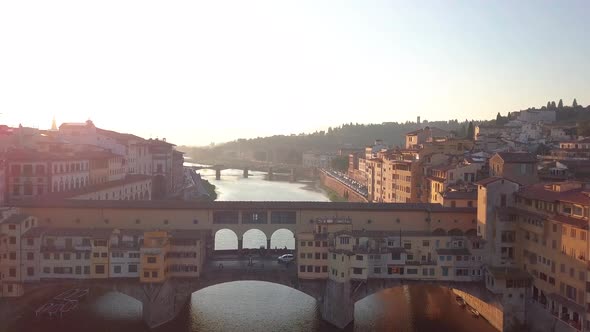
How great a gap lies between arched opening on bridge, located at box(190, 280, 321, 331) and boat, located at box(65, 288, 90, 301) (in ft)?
16.4

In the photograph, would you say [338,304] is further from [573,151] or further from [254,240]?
[573,151]

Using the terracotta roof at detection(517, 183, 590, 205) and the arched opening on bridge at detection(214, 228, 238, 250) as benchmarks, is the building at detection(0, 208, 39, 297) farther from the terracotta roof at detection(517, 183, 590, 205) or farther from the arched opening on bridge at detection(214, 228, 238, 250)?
the terracotta roof at detection(517, 183, 590, 205)

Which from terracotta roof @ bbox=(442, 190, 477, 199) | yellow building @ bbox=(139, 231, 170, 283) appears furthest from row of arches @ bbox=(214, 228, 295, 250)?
yellow building @ bbox=(139, 231, 170, 283)

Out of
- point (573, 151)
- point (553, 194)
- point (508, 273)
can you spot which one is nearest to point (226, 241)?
point (508, 273)

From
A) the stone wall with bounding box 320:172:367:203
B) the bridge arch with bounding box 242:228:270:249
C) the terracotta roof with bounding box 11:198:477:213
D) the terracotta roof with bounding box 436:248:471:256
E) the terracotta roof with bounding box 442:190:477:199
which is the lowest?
the bridge arch with bounding box 242:228:270:249

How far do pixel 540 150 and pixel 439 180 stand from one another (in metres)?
18.5

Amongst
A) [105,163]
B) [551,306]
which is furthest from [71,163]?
[551,306]

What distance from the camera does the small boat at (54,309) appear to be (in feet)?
80.0

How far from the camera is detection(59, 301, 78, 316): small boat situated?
24.7 meters

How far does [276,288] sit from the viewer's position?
29062 mm

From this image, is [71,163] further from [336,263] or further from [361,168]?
[361,168]

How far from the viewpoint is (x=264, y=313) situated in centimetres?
2520

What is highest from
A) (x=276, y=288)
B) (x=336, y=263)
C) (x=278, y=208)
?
(x=278, y=208)

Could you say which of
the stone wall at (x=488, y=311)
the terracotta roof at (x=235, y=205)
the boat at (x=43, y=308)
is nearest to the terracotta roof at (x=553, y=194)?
the terracotta roof at (x=235, y=205)
